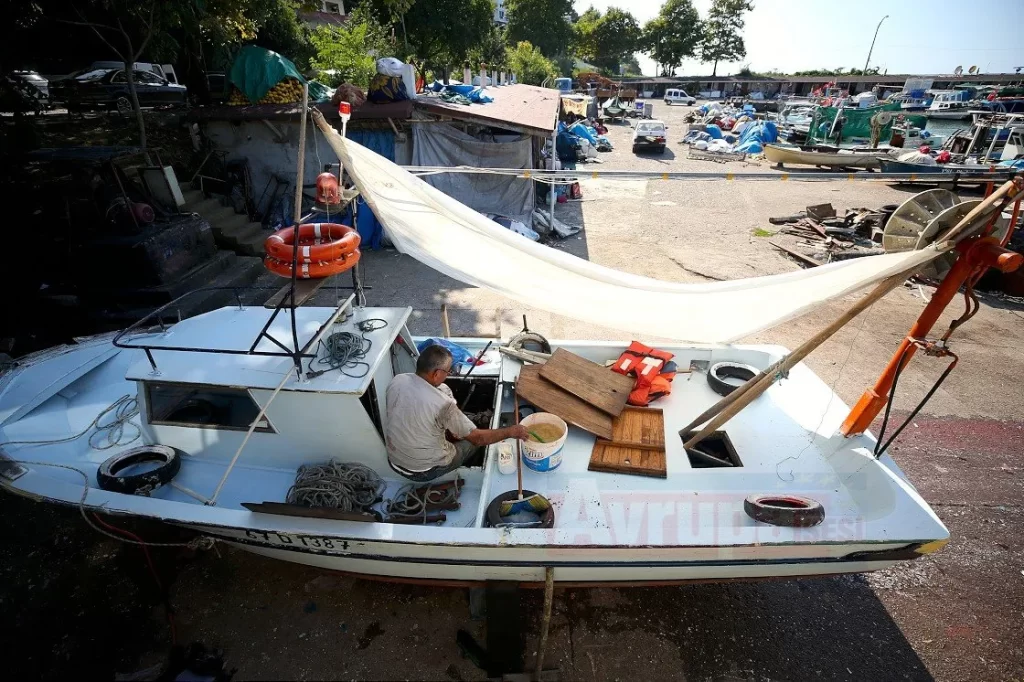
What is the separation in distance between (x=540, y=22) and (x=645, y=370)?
66.5 metres

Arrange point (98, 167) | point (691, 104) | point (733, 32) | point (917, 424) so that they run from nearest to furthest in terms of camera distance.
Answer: point (917, 424)
point (98, 167)
point (691, 104)
point (733, 32)

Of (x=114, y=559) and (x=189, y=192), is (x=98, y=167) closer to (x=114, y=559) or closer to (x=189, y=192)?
(x=189, y=192)

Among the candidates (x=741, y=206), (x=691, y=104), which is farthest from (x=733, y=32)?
(x=741, y=206)

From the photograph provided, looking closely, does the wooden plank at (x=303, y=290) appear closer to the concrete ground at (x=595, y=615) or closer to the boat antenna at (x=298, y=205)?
the boat antenna at (x=298, y=205)

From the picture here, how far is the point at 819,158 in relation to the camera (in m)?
20.8

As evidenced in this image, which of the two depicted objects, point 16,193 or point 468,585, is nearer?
point 468,585

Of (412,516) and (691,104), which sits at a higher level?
(691,104)

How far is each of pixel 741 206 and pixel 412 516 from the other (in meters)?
16.2

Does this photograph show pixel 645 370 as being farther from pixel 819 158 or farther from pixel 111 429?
pixel 819 158

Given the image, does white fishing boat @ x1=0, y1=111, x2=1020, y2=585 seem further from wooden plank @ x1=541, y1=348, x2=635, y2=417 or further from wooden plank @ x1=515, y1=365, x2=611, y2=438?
wooden plank @ x1=541, y1=348, x2=635, y2=417

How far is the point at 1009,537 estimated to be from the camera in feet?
14.5

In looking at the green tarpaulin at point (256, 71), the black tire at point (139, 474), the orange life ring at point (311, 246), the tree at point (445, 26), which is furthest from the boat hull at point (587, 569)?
the tree at point (445, 26)

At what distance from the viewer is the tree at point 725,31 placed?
71.6 m

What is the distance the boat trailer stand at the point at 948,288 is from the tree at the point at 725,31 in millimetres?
84947
